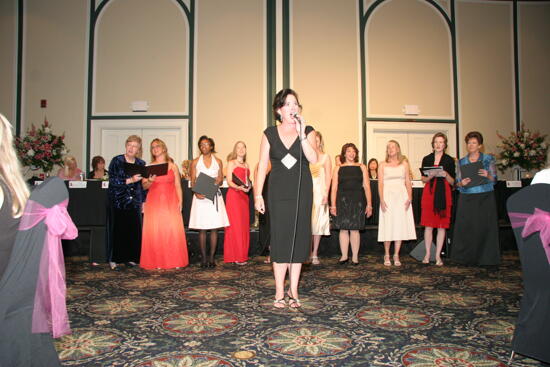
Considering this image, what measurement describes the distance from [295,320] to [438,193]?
10.2 feet

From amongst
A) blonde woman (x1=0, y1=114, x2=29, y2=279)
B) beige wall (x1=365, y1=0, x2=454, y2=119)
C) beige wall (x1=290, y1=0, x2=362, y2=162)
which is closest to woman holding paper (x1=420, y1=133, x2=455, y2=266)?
beige wall (x1=290, y1=0, x2=362, y2=162)

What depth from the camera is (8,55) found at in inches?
350

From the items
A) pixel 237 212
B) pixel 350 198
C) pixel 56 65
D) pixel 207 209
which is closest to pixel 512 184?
pixel 350 198

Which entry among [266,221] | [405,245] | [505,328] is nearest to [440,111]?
[405,245]

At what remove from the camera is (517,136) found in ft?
28.1

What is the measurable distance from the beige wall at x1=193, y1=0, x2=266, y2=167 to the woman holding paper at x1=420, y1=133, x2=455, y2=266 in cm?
439

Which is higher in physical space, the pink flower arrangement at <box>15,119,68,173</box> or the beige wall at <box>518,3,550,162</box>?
the beige wall at <box>518,3,550,162</box>

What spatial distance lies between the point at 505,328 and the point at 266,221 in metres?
3.40

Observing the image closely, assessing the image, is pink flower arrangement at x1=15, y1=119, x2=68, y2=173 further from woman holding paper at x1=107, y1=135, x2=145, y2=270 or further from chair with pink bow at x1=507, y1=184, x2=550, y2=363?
chair with pink bow at x1=507, y1=184, x2=550, y2=363

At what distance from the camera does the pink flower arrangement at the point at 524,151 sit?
27.0 feet

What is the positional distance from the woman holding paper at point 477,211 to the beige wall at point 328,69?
4.03 m

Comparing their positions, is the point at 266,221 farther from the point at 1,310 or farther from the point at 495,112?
the point at 495,112

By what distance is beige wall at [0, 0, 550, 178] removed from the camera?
29.0 feet

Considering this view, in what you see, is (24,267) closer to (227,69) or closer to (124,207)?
(124,207)
